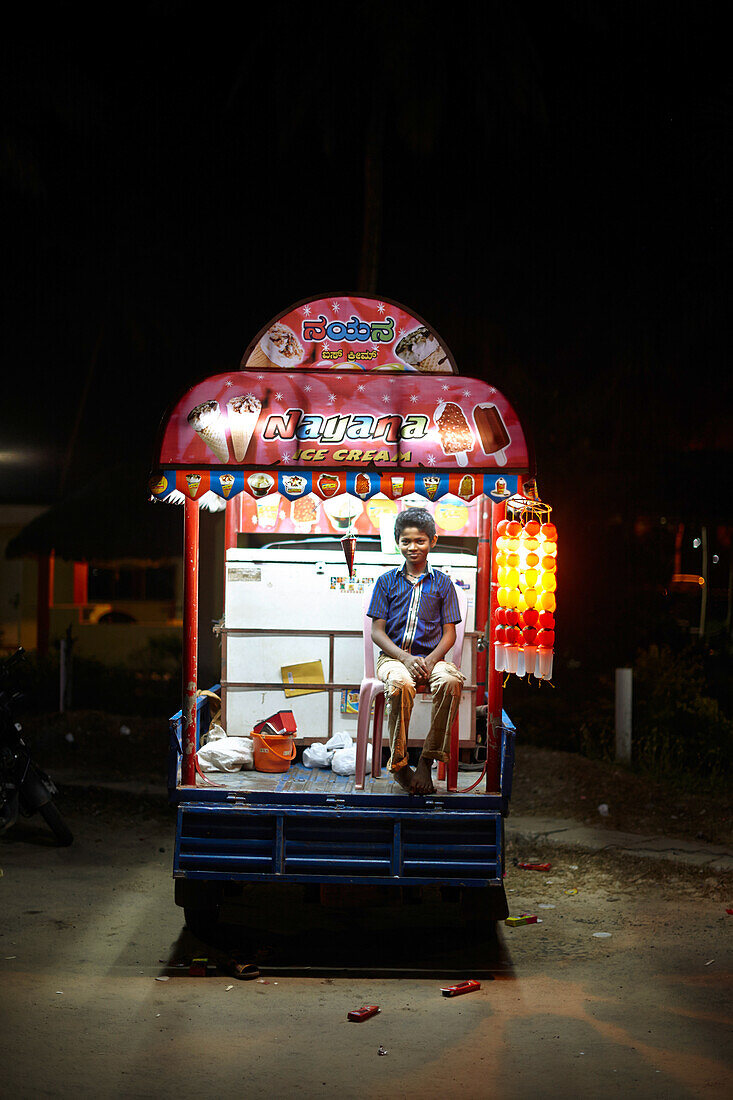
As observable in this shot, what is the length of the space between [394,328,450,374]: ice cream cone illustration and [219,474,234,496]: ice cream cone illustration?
1.61 m

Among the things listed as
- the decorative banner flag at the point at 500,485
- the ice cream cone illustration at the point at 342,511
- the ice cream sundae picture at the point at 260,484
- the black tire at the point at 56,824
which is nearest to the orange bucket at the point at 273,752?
the ice cream sundae picture at the point at 260,484

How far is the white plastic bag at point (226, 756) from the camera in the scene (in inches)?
278

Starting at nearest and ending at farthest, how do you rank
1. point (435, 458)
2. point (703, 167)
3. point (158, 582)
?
1. point (435, 458)
2. point (703, 167)
3. point (158, 582)

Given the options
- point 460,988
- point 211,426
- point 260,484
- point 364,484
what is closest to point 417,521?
point 364,484

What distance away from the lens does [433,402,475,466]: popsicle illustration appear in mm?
6316

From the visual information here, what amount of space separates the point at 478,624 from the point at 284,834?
2.75 m

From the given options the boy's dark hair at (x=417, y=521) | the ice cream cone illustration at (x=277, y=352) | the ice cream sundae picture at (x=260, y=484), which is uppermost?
the ice cream cone illustration at (x=277, y=352)

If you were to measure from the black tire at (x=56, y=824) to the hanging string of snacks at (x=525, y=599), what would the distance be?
4.15 metres

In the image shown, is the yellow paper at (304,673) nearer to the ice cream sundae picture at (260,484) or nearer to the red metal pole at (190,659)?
the red metal pole at (190,659)

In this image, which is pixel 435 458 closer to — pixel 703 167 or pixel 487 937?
pixel 487 937

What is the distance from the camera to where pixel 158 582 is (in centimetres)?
2102

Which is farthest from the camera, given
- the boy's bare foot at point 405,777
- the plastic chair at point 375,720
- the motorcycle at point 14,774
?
the motorcycle at point 14,774

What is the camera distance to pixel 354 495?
21.7 feet

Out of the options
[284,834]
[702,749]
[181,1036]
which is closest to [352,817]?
[284,834]
